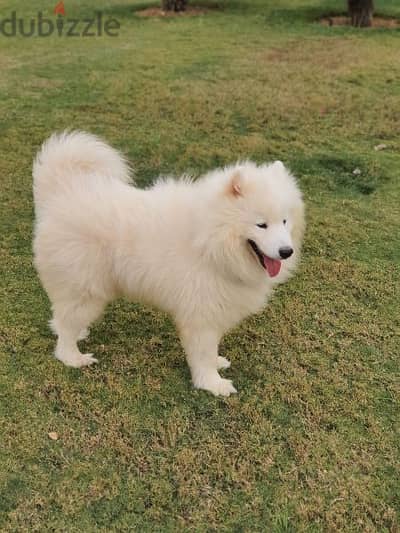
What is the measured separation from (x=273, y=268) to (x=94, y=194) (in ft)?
3.01

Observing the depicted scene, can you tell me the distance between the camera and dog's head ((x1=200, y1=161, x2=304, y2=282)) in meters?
2.21

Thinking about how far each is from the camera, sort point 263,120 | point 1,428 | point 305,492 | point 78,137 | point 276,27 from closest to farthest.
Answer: point 305,492
point 1,428
point 78,137
point 263,120
point 276,27

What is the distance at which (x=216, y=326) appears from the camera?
2.55 m

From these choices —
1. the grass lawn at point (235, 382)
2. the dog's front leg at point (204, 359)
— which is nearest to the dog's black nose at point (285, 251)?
the dog's front leg at point (204, 359)

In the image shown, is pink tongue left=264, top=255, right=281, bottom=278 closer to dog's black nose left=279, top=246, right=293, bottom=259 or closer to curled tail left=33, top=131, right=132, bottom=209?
dog's black nose left=279, top=246, right=293, bottom=259

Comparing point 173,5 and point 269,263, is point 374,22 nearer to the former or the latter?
point 173,5

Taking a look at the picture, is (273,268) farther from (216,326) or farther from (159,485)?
(159,485)

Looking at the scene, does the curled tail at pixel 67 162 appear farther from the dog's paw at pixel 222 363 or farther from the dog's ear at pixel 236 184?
the dog's paw at pixel 222 363

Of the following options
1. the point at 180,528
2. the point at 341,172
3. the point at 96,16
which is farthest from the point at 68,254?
the point at 96,16

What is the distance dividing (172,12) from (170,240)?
36.2 ft

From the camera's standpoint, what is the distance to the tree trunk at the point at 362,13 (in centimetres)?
1066

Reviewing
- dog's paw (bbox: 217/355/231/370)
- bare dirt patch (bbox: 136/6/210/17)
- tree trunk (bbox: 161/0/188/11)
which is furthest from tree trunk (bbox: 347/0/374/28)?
dog's paw (bbox: 217/355/231/370)

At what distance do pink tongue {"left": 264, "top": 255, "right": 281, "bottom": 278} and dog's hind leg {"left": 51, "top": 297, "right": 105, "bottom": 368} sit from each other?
2.82 ft
